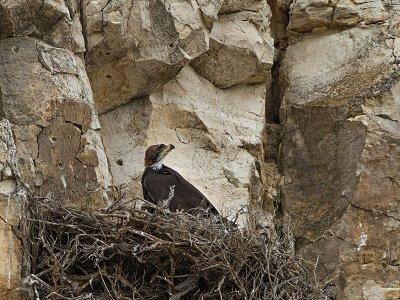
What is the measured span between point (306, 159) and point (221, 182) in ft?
2.58

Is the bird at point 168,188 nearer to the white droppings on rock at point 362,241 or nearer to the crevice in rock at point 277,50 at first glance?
the white droppings on rock at point 362,241

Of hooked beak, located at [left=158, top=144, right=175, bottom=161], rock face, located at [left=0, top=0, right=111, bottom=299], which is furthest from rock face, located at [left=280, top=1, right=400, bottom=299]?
rock face, located at [left=0, top=0, right=111, bottom=299]

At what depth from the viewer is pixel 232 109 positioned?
1180cm

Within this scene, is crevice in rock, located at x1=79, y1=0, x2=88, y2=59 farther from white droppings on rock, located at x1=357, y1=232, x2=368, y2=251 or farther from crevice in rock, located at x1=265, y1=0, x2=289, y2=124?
white droppings on rock, located at x1=357, y1=232, x2=368, y2=251

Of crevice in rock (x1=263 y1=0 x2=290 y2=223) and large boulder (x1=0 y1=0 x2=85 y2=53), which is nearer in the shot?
large boulder (x1=0 y1=0 x2=85 y2=53)

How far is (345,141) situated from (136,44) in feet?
6.11

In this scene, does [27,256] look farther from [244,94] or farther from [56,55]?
[244,94]

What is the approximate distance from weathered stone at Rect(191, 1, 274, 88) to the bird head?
1.02 meters

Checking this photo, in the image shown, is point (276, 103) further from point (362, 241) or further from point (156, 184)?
point (156, 184)

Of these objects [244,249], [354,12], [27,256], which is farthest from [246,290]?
[354,12]

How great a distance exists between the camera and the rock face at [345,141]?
36.5 feet

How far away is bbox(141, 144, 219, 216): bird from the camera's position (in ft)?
35.0

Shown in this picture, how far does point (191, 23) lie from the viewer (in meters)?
11.4

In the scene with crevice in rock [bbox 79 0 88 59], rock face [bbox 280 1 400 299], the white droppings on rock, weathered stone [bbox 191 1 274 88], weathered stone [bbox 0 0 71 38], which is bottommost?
the white droppings on rock
